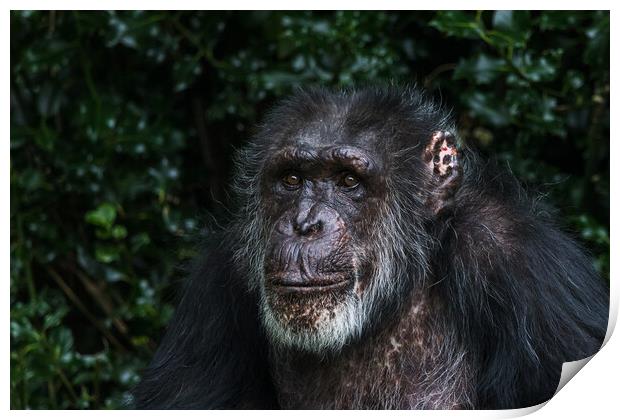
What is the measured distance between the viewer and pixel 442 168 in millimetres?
4348

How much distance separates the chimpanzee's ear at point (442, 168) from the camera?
433 cm

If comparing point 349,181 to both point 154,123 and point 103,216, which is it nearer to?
point 103,216

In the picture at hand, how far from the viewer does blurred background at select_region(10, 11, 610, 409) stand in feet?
19.2

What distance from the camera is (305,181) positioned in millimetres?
4215

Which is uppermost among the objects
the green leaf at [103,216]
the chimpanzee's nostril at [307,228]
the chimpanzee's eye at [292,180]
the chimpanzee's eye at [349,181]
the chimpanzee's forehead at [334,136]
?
the chimpanzee's forehead at [334,136]

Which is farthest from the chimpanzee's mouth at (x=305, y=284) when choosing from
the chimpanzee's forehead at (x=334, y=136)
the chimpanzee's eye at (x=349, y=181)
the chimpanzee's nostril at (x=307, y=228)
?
the chimpanzee's forehead at (x=334, y=136)

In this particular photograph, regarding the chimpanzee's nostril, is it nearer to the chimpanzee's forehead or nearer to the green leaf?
the chimpanzee's forehead

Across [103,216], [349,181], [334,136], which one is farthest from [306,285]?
[103,216]

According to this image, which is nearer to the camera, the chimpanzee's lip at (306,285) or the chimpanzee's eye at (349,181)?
the chimpanzee's lip at (306,285)

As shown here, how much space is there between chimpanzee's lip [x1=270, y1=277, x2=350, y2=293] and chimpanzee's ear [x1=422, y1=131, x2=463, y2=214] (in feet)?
1.95

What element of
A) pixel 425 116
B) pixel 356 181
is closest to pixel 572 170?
pixel 425 116

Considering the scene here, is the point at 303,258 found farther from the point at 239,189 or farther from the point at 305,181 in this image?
the point at 239,189

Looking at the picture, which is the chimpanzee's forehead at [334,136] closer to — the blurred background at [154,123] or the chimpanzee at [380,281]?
the chimpanzee at [380,281]

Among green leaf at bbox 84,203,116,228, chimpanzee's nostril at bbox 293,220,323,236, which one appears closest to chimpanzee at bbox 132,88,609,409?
chimpanzee's nostril at bbox 293,220,323,236
